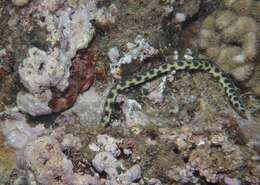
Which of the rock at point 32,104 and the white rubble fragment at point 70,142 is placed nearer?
the white rubble fragment at point 70,142

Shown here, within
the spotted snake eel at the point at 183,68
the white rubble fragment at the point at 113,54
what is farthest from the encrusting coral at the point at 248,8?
the white rubble fragment at the point at 113,54

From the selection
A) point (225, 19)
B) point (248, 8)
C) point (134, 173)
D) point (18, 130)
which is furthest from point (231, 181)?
point (18, 130)

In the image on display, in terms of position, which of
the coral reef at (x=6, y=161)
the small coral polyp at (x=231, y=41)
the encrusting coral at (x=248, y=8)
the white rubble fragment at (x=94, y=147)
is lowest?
the coral reef at (x=6, y=161)

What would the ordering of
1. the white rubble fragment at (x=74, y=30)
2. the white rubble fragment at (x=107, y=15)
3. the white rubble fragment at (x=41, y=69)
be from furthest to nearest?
the white rubble fragment at (x=107, y=15) < the white rubble fragment at (x=74, y=30) < the white rubble fragment at (x=41, y=69)

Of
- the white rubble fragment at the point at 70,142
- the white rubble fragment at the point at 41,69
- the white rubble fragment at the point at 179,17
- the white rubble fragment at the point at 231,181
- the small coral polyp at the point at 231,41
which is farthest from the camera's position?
the white rubble fragment at the point at 179,17

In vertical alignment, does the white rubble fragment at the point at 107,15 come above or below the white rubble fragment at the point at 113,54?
above

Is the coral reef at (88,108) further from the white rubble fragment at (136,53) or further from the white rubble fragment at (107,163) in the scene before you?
the white rubble fragment at (107,163)
